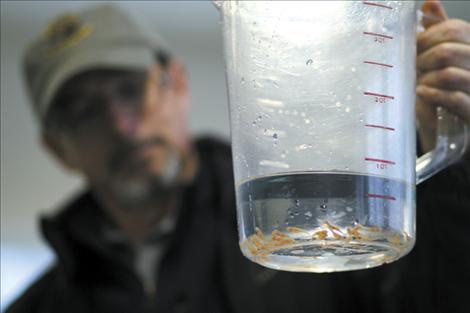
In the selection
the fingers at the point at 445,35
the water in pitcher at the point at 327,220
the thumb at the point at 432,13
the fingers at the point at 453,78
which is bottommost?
Result: the water in pitcher at the point at 327,220

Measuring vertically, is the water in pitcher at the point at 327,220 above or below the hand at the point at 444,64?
below

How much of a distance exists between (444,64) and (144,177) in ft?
2.80

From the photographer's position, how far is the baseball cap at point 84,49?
3.79 feet

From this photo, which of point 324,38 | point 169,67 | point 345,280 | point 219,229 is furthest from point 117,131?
point 324,38

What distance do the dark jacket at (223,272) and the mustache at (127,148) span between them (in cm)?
9

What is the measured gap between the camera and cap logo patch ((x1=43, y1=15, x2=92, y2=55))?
3.82ft

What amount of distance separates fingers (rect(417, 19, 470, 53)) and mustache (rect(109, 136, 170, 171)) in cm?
84

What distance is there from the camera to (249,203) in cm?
41

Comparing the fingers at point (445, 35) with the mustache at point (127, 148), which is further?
the mustache at point (127, 148)

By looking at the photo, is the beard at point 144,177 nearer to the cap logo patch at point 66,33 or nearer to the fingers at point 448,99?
the cap logo patch at point 66,33

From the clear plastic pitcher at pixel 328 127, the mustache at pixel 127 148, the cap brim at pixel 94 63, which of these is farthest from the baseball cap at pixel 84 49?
the clear plastic pitcher at pixel 328 127

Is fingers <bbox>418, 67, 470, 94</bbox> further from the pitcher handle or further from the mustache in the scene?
the mustache

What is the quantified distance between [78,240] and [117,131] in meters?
0.21

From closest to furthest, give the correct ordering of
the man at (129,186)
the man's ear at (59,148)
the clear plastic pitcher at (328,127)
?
1. the clear plastic pitcher at (328,127)
2. the man at (129,186)
3. the man's ear at (59,148)
